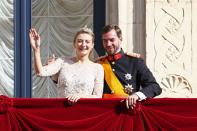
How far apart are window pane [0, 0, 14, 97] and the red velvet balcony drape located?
2244mm

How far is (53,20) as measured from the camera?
9414 millimetres

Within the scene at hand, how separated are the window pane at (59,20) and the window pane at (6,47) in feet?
0.89

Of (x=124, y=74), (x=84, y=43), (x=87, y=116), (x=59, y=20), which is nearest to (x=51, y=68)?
(x=84, y=43)

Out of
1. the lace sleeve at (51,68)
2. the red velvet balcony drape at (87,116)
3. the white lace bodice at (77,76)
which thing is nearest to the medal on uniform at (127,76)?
the white lace bodice at (77,76)

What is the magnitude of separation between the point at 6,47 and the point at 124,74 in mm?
2272

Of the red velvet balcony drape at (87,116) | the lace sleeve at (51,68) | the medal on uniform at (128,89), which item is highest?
the lace sleeve at (51,68)

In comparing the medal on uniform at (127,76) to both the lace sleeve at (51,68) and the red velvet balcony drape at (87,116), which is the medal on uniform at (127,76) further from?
the lace sleeve at (51,68)

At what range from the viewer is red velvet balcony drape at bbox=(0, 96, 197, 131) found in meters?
7.14

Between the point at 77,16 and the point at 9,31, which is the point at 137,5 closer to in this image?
the point at 77,16

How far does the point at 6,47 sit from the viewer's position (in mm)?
9445

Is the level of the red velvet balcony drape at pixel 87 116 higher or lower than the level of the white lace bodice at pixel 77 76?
lower

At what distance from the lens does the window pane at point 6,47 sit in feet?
30.9

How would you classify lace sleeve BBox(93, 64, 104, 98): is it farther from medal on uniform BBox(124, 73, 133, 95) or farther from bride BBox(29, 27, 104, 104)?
medal on uniform BBox(124, 73, 133, 95)

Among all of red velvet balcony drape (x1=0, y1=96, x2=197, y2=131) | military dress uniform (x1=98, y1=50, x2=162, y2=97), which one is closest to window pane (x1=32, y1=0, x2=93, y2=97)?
military dress uniform (x1=98, y1=50, x2=162, y2=97)
